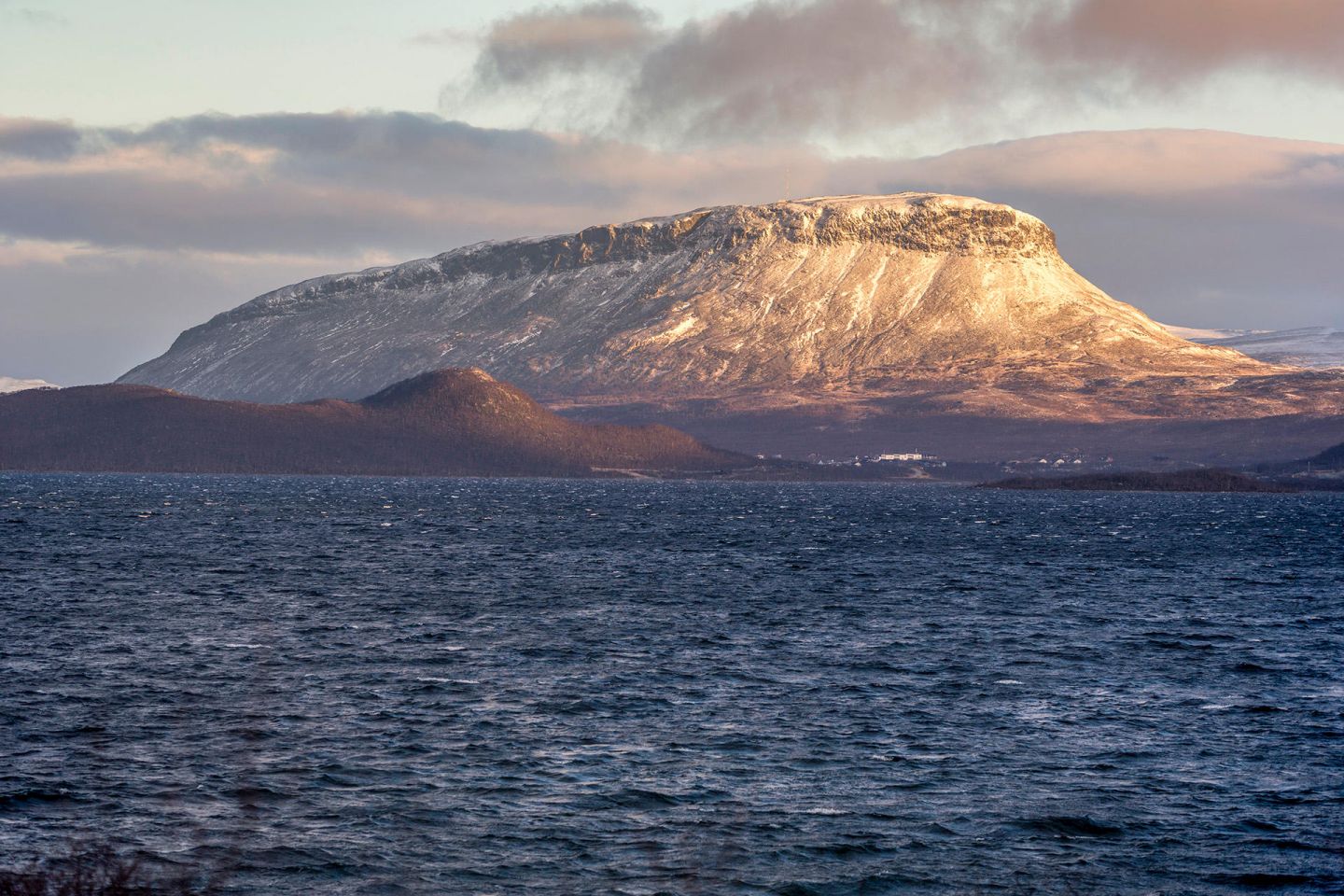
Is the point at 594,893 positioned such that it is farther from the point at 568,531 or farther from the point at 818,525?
the point at 818,525

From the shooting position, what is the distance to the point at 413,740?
48.1m

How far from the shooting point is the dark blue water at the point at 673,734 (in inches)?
1441

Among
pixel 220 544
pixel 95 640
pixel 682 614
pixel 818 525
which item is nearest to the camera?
pixel 95 640

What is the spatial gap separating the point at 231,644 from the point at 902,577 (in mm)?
54893

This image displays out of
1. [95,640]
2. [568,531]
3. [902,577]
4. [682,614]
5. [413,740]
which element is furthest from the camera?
[568,531]

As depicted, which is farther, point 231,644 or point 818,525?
point 818,525

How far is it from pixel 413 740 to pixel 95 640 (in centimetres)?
2626

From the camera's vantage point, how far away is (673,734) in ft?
164

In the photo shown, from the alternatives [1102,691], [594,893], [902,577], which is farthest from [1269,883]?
[902,577]

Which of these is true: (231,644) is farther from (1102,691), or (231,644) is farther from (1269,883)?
(1269,883)

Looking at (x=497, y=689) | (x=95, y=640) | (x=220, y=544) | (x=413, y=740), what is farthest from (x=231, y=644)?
(x=220, y=544)

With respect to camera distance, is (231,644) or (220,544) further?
(220,544)

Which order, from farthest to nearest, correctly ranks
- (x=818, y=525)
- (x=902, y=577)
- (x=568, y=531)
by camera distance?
1. (x=818, y=525)
2. (x=568, y=531)
3. (x=902, y=577)

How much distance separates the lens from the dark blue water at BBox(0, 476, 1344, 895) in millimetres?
36594
